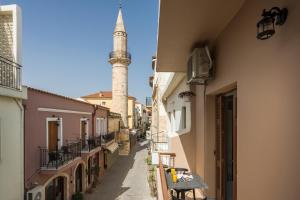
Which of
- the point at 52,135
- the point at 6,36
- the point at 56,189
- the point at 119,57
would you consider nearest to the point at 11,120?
the point at 6,36

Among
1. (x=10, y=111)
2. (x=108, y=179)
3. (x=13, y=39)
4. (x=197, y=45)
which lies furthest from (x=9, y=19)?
(x=108, y=179)

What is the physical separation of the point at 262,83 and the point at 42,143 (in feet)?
32.2

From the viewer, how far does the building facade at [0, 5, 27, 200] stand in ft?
23.4

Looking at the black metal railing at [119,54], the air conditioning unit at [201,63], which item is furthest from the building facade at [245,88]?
the black metal railing at [119,54]

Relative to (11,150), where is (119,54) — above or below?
above

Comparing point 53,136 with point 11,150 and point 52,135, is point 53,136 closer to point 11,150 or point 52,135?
point 52,135

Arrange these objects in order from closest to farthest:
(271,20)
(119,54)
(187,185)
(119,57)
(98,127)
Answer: (271,20) → (187,185) → (98,127) → (119,57) → (119,54)

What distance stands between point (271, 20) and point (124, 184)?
1731cm

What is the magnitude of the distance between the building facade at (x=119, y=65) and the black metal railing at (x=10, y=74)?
21.6 meters

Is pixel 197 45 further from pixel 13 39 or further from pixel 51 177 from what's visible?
pixel 51 177

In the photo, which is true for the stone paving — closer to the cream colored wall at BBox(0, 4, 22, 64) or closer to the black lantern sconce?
the cream colored wall at BBox(0, 4, 22, 64)

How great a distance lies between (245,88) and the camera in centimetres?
294

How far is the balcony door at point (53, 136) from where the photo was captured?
10564 mm

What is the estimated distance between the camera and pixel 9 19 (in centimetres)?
831
